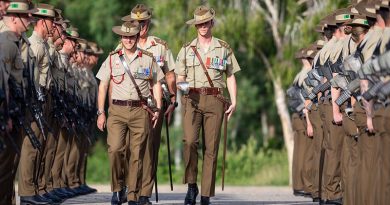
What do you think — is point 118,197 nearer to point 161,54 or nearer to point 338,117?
point 161,54

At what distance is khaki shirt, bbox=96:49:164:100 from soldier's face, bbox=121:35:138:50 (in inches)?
4.4

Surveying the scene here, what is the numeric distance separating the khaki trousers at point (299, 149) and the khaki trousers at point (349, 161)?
690cm

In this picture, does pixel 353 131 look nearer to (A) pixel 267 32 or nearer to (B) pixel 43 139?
(B) pixel 43 139

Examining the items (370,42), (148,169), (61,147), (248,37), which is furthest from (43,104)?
(248,37)

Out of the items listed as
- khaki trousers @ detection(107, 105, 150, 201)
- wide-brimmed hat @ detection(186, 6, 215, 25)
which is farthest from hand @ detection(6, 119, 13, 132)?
wide-brimmed hat @ detection(186, 6, 215, 25)

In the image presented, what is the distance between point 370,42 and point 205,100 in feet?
16.5

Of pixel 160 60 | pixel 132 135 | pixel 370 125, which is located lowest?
pixel 370 125

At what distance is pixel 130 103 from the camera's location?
20984mm

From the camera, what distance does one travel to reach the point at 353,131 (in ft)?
63.5

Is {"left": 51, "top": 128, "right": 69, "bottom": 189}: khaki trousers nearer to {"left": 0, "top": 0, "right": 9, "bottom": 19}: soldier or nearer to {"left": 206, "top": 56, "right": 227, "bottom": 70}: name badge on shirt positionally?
{"left": 206, "top": 56, "right": 227, "bottom": 70}: name badge on shirt

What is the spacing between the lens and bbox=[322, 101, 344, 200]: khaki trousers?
22.2 metres

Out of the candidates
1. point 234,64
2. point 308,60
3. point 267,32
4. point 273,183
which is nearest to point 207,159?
point 234,64

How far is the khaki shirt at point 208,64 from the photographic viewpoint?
72.2ft

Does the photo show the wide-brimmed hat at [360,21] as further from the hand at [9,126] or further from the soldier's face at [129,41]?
the hand at [9,126]
